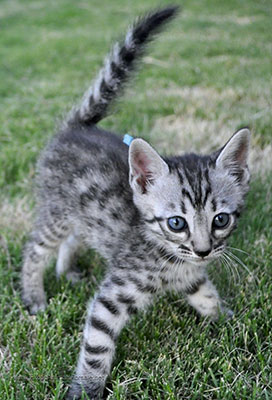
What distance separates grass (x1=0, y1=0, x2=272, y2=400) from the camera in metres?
2.67

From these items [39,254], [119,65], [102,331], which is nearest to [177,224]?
[102,331]

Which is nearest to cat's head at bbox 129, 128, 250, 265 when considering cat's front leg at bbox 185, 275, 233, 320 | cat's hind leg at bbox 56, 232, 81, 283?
cat's front leg at bbox 185, 275, 233, 320

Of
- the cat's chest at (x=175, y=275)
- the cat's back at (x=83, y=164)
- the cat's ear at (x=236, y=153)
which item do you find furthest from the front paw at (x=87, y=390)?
the cat's ear at (x=236, y=153)

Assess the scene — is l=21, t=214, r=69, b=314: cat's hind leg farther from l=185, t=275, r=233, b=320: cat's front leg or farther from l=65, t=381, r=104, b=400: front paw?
l=185, t=275, r=233, b=320: cat's front leg

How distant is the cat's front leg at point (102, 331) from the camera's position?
2.70 m

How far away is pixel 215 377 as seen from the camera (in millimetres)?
2674

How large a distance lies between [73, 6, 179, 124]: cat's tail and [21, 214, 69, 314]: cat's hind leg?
0.88 metres

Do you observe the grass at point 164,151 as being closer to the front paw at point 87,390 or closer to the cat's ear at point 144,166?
the front paw at point 87,390

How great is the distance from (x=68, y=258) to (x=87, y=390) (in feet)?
4.34

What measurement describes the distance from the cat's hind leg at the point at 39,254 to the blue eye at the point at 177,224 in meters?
1.09

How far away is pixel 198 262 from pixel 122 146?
1248 millimetres

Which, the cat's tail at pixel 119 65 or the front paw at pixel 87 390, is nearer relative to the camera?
the front paw at pixel 87 390

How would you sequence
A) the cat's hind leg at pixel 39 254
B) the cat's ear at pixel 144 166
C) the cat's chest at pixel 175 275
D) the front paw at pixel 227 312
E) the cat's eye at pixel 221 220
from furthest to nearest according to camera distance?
the cat's hind leg at pixel 39 254, the front paw at pixel 227 312, the cat's chest at pixel 175 275, the cat's ear at pixel 144 166, the cat's eye at pixel 221 220

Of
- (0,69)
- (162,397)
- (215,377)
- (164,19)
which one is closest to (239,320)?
(215,377)
